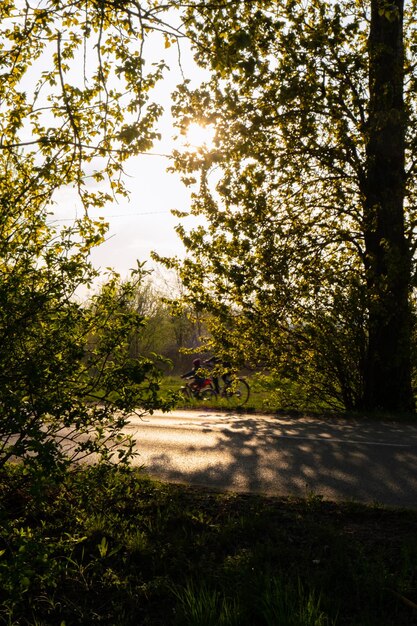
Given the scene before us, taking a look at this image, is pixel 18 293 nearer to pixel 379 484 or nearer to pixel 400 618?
pixel 400 618

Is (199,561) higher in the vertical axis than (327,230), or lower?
lower

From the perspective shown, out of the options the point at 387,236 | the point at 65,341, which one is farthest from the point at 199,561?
the point at 387,236

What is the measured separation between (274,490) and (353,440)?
9.91 feet

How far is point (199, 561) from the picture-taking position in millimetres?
4062

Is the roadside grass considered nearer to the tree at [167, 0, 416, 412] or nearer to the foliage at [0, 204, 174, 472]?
the foliage at [0, 204, 174, 472]

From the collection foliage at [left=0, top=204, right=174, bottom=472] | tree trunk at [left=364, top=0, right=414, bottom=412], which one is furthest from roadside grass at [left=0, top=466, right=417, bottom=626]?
tree trunk at [left=364, top=0, right=414, bottom=412]

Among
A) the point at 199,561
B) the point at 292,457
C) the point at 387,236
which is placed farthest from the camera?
the point at 387,236

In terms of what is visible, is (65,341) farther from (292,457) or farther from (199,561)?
(292,457)

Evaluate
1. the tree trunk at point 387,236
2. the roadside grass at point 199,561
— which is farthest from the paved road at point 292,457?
the tree trunk at point 387,236

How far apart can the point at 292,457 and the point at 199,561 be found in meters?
3.81

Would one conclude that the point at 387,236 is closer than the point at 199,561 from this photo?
No

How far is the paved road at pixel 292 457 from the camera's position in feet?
20.6

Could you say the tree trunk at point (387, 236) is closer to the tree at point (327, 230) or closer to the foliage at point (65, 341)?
the tree at point (327, 230)

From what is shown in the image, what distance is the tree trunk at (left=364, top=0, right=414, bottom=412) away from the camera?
11.8m
